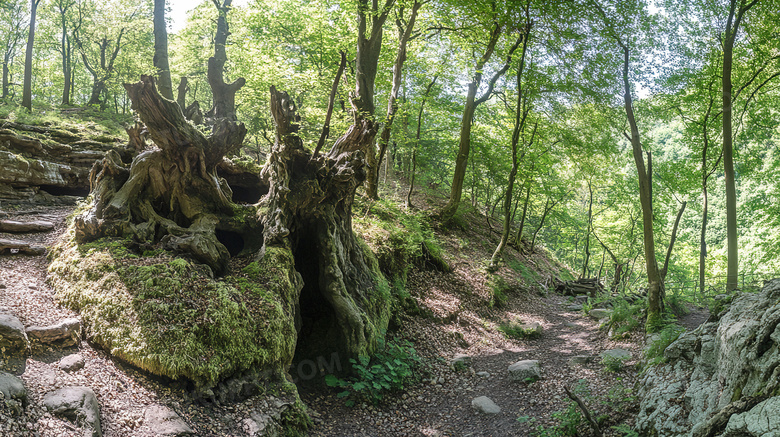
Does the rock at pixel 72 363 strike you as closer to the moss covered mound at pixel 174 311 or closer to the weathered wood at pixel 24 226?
the moss covered mound at pixel 174 311

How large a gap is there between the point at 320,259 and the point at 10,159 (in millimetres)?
6592

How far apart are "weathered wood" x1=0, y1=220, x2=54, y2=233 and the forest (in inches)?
18.9

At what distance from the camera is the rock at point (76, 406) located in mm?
2875

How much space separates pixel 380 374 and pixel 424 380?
0.98 meters

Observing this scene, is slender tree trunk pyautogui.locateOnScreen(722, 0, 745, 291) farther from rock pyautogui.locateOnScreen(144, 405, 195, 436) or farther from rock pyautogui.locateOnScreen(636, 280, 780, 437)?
rock pyautogui.locateOnScreen(144, 405, 195, 436)

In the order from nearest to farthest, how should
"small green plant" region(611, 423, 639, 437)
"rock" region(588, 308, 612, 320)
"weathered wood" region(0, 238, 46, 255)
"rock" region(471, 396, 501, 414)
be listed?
"small green plant" region(611, 423, 639, 437), "weathered wood" region(0, 238, 46, 255), "rock" region(471, 396, 501, 414), "rock" region(588, 308, 612, 320)

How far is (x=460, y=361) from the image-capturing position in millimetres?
7152

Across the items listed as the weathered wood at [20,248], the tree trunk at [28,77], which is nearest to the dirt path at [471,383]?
the weathered wood at [20,248]

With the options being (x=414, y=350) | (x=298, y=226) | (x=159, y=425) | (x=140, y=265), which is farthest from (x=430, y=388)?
(x=140, y=265)

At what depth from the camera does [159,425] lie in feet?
10.9

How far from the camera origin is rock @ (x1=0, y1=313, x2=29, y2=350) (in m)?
3.16

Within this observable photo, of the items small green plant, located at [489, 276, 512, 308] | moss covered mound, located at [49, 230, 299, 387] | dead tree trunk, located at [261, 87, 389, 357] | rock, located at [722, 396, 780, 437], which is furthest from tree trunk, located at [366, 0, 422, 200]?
rock, located at [722, 396, 780, 437]

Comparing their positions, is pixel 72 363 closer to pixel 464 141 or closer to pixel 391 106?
pixel 391 106

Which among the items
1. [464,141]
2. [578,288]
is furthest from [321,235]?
[578,288]
